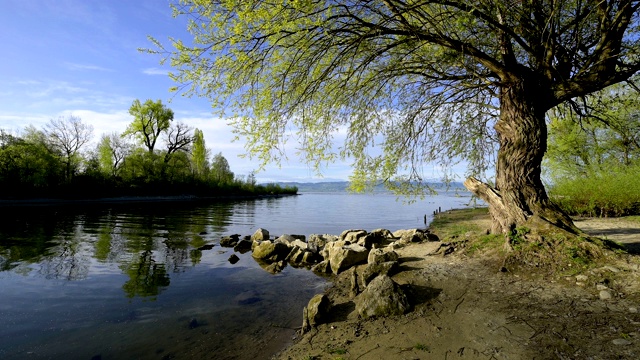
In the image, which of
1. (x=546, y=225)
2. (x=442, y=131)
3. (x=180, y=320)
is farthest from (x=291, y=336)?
(x=442, y=131)

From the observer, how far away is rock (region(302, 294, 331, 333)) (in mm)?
6000

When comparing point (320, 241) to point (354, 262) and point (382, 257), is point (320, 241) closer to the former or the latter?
point (354, 262)

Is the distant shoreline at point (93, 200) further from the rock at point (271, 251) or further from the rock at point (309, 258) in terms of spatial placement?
the rock at point (309, 258)

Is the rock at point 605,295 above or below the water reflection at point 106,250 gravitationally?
above

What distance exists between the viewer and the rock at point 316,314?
6.00m

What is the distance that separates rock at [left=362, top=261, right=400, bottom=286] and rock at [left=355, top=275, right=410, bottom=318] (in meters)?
1.30

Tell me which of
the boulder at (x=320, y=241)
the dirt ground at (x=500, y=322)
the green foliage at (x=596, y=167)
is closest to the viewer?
the dirt ground at (x=500, y=322)

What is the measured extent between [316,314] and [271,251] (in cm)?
734

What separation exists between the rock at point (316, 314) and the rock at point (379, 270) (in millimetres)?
1553

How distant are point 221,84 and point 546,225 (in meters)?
7.94

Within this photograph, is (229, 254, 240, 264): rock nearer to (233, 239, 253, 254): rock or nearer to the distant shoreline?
(233, 239, 253, 254): rock

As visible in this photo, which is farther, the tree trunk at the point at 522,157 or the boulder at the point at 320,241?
the boulder at the point at 320,241

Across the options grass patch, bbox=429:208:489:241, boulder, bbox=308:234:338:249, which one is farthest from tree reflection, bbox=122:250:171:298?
grass patch, bbox=429:208:489:241

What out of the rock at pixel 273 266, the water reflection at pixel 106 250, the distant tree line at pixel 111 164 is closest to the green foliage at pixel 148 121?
the distant tree line at pixel 111 164
